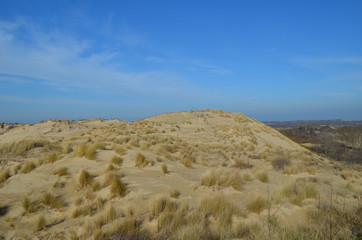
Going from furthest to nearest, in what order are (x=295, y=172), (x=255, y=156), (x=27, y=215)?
(x=255, y=156), (x=295, y=172), (x=27, y=215)

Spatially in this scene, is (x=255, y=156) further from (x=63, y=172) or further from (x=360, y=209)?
(x=63, y=172)

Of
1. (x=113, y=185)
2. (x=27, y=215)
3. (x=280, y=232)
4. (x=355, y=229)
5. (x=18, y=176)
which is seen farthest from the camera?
(x=18, y=176)

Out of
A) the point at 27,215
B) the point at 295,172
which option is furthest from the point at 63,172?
the point at 295,172

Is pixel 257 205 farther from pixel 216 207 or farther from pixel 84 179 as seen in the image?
pixel 84 179

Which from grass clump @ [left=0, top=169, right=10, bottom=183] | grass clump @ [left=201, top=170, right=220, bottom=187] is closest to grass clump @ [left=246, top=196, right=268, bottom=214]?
grass clump @ [left=201, top=170, right=220, bottom=187]

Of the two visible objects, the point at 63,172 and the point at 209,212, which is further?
the point at 63,172

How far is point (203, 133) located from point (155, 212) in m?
17.9

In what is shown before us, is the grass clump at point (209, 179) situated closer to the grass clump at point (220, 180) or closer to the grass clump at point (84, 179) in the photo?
the grass clump at point (220, 180)

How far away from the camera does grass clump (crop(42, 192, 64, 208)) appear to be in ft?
16.6

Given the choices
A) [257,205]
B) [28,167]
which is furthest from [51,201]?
[257,205]

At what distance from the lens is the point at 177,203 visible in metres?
4.77

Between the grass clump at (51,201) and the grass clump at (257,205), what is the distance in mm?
4471

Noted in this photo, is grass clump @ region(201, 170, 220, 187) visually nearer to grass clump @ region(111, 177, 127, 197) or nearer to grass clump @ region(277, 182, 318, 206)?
grass clump @ region(277, 182, 318, 206)

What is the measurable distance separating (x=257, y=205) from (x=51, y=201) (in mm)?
4950
